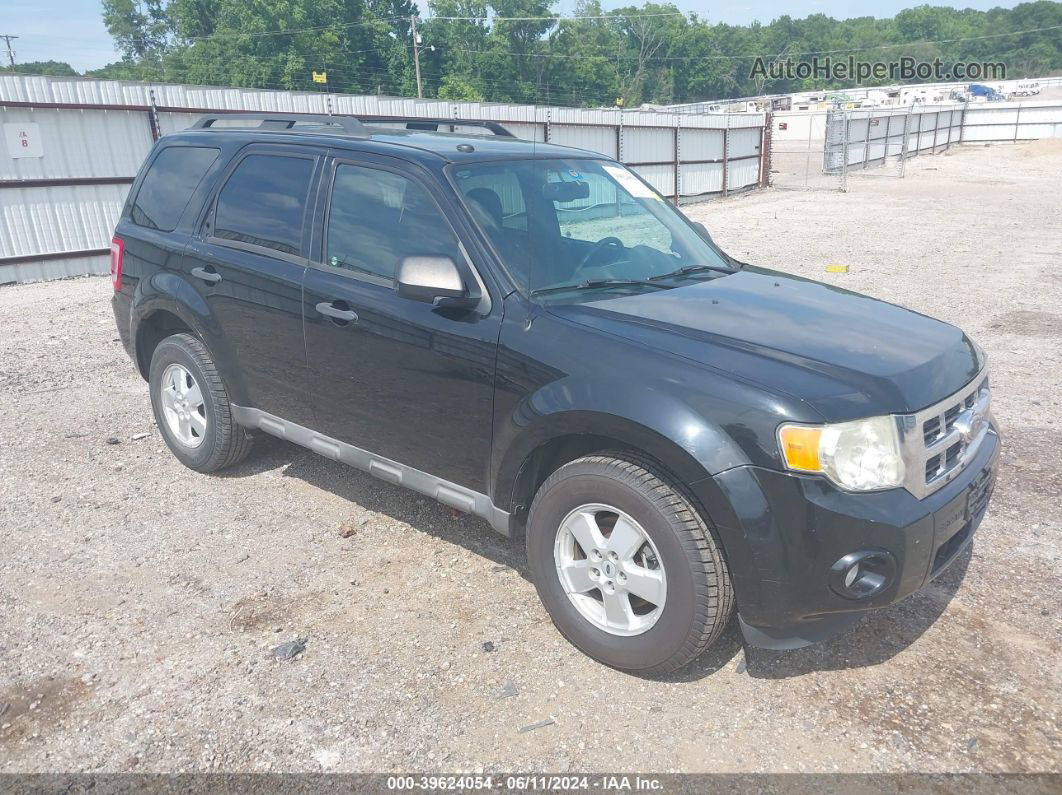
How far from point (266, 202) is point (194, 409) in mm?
1400

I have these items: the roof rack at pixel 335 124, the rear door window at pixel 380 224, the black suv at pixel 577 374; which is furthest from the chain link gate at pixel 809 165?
the rear door window at pixel 380 224

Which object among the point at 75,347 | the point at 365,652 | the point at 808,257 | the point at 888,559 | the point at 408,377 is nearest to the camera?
the point at 888,559

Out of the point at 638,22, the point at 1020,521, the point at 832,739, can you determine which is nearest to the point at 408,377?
the point at 832,739

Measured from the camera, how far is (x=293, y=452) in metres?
5.52

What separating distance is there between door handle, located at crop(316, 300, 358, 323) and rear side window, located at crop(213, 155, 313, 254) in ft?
1.29

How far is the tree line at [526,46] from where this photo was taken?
75.9 m

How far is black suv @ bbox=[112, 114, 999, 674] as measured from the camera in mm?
2787

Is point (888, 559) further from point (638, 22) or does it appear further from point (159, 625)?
point (638, 22)

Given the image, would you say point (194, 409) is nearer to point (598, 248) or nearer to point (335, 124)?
point (335, 124)

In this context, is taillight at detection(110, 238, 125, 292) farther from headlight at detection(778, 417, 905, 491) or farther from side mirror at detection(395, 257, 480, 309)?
headlight at detection(778, 417, 905, 491)

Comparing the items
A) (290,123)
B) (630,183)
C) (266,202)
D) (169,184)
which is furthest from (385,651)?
(169,184)

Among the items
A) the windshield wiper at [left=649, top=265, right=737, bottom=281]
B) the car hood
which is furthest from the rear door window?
the windshield wiper at [left=649, top=265, right=737, bottom=281]

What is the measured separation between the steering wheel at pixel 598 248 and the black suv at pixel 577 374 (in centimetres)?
2

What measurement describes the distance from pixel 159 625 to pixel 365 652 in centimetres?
95
